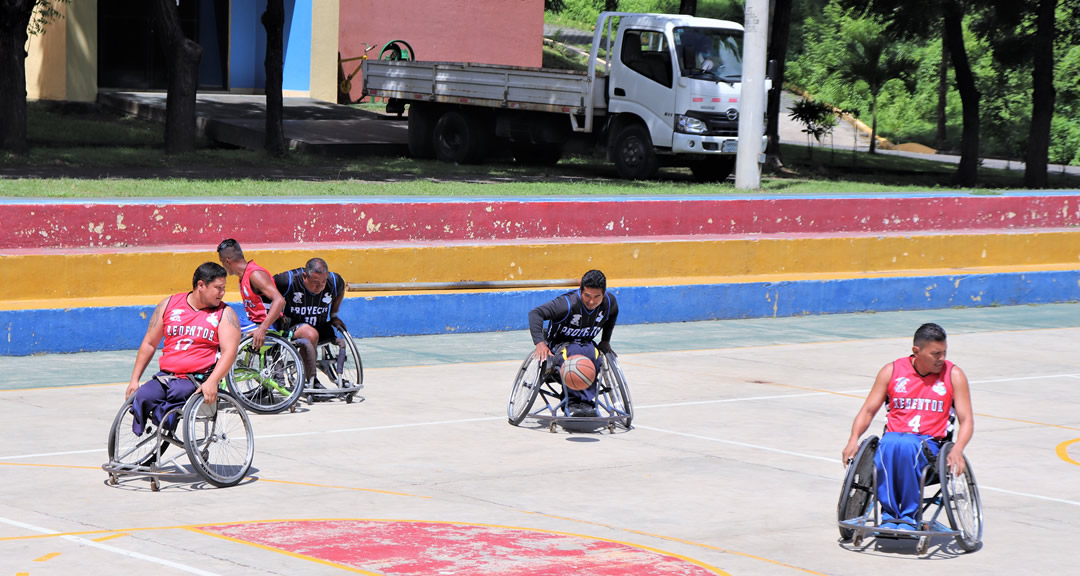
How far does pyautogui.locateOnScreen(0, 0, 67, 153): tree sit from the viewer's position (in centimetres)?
2434

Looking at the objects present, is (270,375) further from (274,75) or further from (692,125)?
(274,75)

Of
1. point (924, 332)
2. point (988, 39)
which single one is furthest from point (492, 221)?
point (988, 39)

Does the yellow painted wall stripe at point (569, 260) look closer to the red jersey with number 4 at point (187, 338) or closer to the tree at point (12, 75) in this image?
the red jersey with number 4 at point (187, 338)

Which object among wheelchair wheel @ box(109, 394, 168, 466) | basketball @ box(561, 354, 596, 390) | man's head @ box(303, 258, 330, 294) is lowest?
wheelchair wheel @ box(109, 394, 168, 466)

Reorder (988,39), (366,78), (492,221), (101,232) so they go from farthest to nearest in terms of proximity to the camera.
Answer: (988,39)
(366,78)
(492,221)
(101,232)

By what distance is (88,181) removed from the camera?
66.5 feet

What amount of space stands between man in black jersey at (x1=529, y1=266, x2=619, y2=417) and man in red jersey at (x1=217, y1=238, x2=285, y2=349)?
2.10m

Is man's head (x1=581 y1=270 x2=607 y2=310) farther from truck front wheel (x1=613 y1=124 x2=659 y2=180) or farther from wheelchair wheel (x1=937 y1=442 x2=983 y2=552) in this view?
truck front wheel (x1=613 y1=124 x2=659 y2=180)

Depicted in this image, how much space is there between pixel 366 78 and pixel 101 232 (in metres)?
15.0

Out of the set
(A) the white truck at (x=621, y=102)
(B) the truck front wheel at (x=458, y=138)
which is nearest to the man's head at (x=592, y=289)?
(A) the white truck at (x=621, y=102)

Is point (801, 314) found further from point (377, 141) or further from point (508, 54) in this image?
point (508, 54)

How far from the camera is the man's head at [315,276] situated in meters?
11.9

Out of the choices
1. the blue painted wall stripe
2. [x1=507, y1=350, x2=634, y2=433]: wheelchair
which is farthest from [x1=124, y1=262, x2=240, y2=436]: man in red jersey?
the blue painted wall stripe

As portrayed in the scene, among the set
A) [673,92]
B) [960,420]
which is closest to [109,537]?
[960,420]
